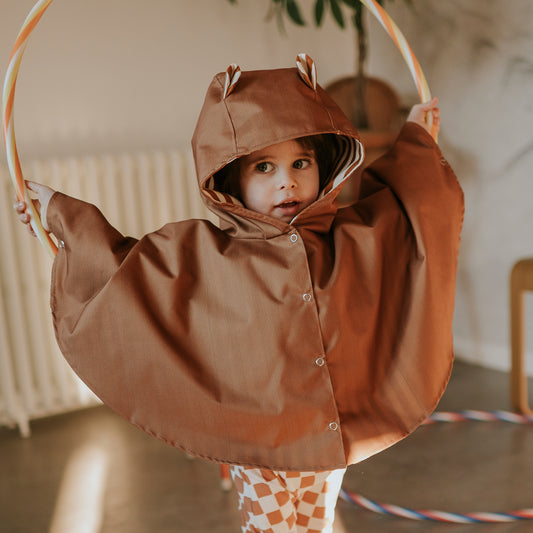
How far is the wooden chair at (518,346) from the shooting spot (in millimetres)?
2205

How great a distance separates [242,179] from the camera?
49.0 inches

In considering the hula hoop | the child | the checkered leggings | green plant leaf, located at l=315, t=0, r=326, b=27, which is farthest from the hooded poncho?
green plant leaf, located at l=315, t=0, r=326, b=27

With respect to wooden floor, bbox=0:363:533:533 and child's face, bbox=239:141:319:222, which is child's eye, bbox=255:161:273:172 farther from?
wooden floor, bbox=0:363:533:533

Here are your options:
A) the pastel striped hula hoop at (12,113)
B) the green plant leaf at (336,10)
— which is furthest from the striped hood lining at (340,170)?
the green plant leaf at (336,10)

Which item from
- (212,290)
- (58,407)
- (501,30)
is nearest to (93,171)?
(58,407)

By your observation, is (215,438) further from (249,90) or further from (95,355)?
(249,90)

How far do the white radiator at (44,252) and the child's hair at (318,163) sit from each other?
118cm

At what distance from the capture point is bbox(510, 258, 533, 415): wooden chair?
2.21 metres

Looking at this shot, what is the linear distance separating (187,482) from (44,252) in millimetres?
1050

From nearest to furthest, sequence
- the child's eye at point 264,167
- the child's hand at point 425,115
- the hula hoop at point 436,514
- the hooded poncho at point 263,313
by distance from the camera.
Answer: the hooded poncho at point 263,313 → the child's eye at point 264,167 → the child's hand at point 425,115 → the hula hoop at point 436,514

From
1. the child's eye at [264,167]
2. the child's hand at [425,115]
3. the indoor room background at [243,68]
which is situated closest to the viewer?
the child's eye at [264,167]

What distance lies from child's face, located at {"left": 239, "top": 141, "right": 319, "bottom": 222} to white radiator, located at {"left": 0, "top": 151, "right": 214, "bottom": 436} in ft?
4.23

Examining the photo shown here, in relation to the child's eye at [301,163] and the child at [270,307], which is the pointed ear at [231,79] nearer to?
the child at [270,307]

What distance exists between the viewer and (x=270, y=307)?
1.09 meters
